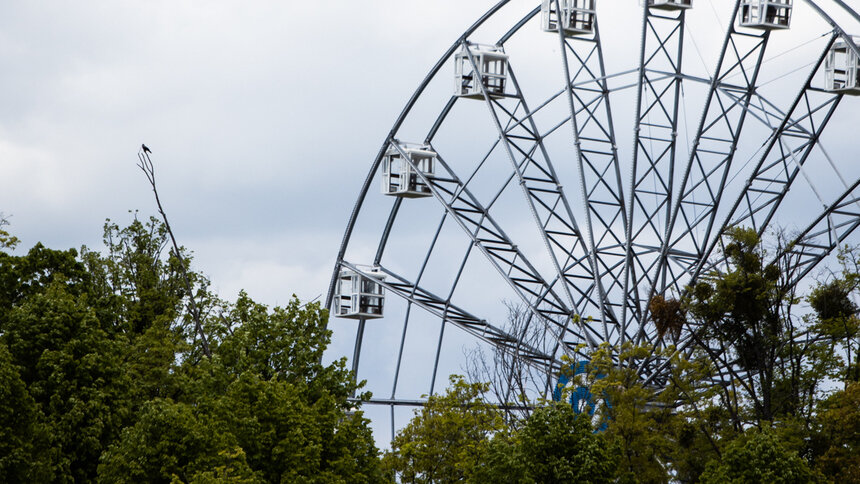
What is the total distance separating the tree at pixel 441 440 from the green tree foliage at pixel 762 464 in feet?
26.4

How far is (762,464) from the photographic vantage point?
1588 inches

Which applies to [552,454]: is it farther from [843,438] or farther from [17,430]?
[17,430]

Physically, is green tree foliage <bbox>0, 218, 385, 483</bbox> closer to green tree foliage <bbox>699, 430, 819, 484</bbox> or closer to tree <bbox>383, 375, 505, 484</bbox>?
tree <bbox>383, 375, 505, 484</bbox>

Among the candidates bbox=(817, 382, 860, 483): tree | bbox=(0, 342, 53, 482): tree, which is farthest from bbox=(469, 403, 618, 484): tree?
bbox=(0, 342, 53, 482): tree

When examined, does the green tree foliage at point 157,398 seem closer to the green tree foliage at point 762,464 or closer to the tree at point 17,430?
the tree at point 17,430

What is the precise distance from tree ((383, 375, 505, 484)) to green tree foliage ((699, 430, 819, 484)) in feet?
26.4

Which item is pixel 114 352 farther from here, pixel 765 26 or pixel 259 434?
pixel 765 26

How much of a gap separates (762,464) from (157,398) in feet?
53.2

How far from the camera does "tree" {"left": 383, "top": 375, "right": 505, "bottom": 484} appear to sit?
47969 mm

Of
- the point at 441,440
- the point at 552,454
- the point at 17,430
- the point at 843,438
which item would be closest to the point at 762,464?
the point at 552,454

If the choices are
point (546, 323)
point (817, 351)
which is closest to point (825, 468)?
point (817, 351)

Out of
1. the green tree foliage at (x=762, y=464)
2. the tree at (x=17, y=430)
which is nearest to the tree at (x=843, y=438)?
the green tree foliage at (x=762, y=464)

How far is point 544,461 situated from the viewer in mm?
41406

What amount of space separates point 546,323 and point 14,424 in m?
22.0
